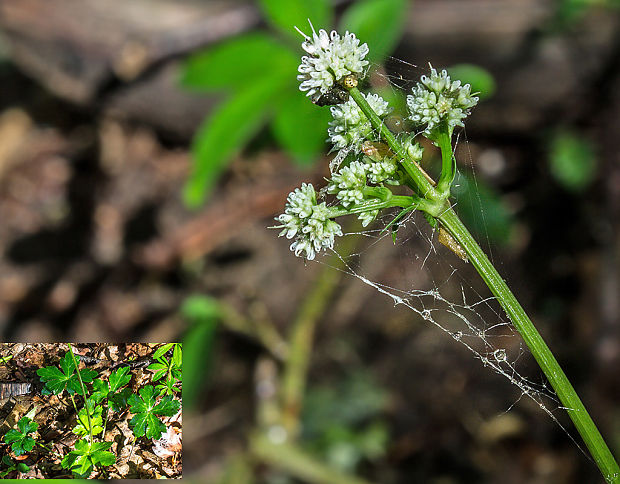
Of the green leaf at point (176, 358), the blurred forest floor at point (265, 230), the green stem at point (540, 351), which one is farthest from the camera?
the blurred forest floor at point (265, 230)

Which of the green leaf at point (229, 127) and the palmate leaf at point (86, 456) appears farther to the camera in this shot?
the green leaf at point (229, 127)

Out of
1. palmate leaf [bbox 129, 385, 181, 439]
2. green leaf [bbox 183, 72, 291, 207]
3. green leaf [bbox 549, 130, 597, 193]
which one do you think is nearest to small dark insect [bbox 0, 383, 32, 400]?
palmate leaf [bbox 129, 385, 181, 439]

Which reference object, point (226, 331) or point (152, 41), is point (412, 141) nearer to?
point (226, 331)

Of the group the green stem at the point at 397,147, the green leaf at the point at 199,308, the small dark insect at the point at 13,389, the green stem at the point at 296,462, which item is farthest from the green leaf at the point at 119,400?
the green leaf at the point at 199,308

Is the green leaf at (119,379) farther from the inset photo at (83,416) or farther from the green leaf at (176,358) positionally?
the green leaf at (176,358)

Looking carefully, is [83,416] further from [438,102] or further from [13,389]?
[438,102]

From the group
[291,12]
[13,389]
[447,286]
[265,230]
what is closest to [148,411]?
[13,389]
